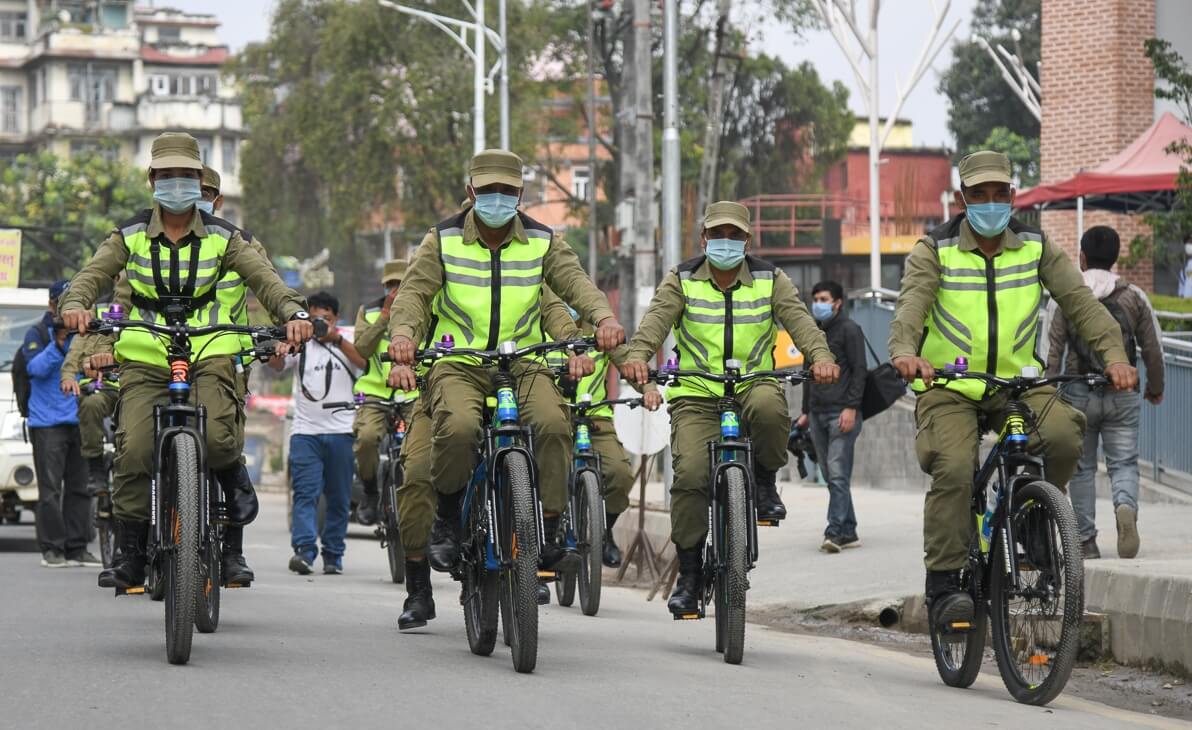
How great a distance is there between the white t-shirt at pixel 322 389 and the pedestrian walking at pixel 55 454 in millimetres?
1529

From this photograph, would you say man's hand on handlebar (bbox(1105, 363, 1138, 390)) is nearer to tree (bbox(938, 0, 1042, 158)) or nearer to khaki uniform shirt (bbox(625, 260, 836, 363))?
khaki uniform shirt (bbox(625, 260, 836, 363))

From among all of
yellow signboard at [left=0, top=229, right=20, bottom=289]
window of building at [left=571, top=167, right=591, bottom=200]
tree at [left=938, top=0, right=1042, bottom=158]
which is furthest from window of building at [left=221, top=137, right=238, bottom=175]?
yellow signboard at [left=0, top=229, right=20, bottom=289]

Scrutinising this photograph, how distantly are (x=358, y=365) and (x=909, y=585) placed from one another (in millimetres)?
4216

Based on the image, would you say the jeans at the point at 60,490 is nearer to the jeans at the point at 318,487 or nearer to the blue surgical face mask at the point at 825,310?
the jeans at the point at 318,487

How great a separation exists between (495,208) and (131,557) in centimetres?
212

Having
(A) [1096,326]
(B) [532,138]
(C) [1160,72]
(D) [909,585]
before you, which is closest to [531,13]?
(B) [532,138]

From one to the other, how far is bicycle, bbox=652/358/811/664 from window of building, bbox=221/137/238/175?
96.4 meters

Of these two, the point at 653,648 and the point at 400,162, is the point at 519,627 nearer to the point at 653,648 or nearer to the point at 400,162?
the point at 653,648

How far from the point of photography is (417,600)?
990 centimetres

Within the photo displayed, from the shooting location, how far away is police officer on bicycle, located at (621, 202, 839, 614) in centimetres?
981

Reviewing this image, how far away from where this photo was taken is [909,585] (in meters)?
12.5

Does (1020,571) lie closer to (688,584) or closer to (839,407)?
(688,584)

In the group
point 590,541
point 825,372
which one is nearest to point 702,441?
point 825,372

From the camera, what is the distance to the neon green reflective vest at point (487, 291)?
9.17 m
